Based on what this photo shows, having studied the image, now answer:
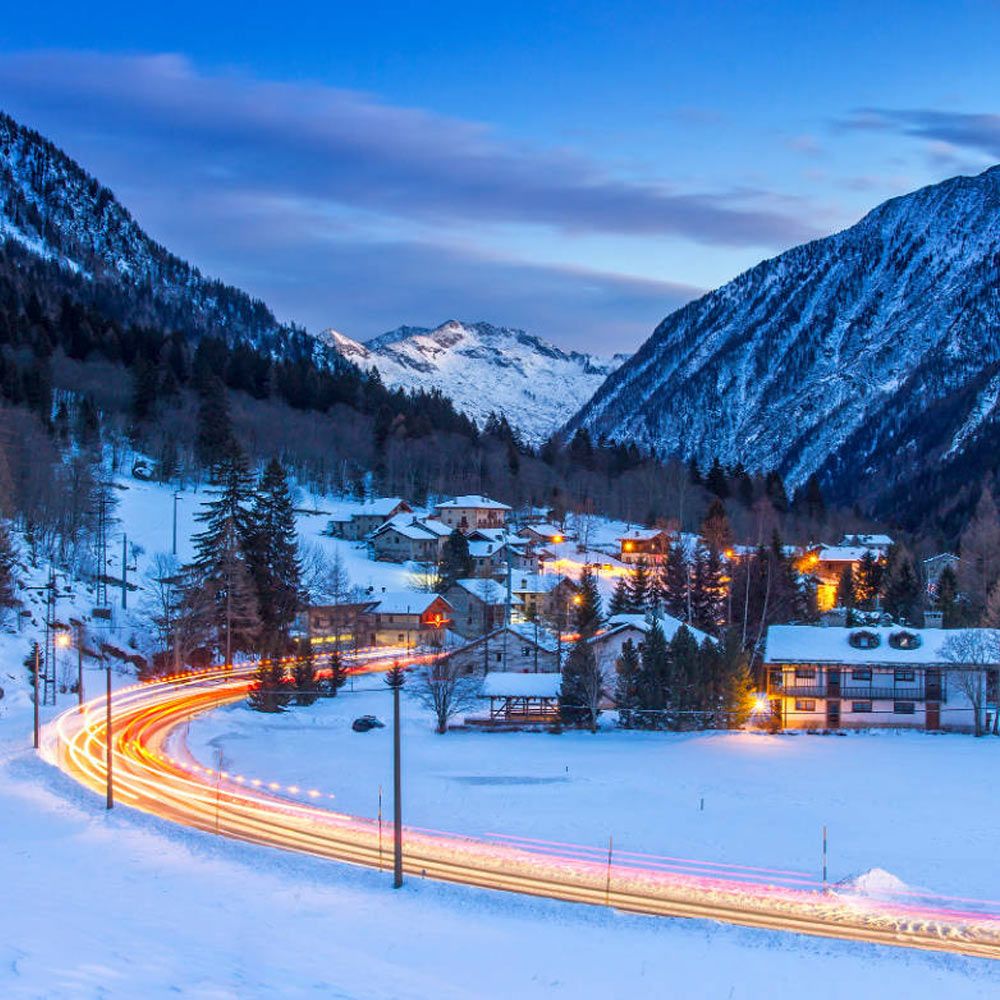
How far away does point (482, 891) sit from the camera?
27469mm

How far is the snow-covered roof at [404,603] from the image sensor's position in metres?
81.4

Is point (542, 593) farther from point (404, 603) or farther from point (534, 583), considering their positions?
point (404, 603)

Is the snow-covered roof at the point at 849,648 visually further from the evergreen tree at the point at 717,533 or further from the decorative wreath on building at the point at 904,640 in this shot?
the evergreen tree at the point at 717,533

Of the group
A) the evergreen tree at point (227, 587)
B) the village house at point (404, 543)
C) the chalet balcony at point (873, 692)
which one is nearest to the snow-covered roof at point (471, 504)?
the village house at point (404, 543)

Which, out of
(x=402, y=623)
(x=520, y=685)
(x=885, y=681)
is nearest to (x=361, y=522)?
(x=402, y=623)

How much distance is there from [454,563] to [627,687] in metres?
40.3

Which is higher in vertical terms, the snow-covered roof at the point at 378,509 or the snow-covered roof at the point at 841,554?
the snow-covered roof at the point at 378,509

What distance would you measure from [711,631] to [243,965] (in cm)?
6207

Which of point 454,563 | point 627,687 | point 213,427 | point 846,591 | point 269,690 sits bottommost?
point 269,690

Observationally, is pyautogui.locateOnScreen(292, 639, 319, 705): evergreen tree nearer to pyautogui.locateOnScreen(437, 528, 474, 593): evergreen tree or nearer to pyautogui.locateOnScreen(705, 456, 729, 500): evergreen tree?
pyautogui.locateOnScreen(437, 528, 474, 593): evergreen tree

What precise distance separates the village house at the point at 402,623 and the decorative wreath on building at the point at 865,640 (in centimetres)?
3174

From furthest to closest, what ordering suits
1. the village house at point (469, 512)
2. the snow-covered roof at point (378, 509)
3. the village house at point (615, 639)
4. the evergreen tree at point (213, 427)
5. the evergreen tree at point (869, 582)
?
the village house at point (469, 512)
the evergreen tree at point (213, 427)
the snow-covered roof at point (378, 509)
the evergreen tree at point (869, 582)
the village house at point (615, 639)

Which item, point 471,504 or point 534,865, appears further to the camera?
point 471,504

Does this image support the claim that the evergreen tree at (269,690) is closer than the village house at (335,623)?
Yes
